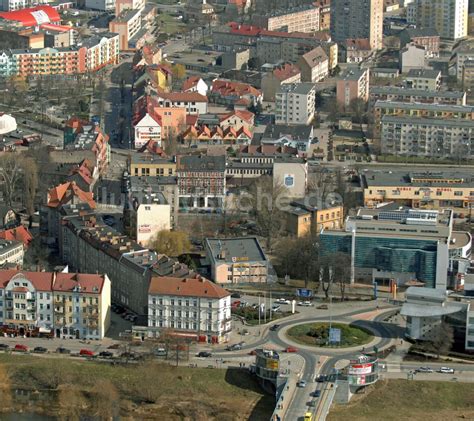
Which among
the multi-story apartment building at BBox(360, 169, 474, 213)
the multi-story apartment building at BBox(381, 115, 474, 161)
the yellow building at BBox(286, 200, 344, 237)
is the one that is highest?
the multi-story apartment building at BBox(381, 115, 474, 161)

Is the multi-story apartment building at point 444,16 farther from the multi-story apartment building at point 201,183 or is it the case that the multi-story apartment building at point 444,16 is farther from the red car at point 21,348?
the red car at point 21,348

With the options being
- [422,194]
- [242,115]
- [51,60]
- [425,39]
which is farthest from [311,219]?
[425,39]

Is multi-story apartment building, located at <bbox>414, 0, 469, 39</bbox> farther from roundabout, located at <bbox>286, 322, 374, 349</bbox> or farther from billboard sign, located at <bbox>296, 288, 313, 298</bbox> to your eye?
roundabout, located at <bbox>286, 322, 374, 349</bbox>

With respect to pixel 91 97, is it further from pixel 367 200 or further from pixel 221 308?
pixel 221 308

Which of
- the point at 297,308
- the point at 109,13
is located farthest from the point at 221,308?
the point at 109,13

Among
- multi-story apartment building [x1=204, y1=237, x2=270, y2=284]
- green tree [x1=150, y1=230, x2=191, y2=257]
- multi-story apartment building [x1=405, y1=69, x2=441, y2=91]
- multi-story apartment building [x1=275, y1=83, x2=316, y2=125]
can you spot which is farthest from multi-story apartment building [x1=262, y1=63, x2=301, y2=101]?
multi-story apartment building [x1=204, y1=237, x2=270, y2=284]

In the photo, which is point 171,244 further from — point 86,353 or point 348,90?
point 348,90
